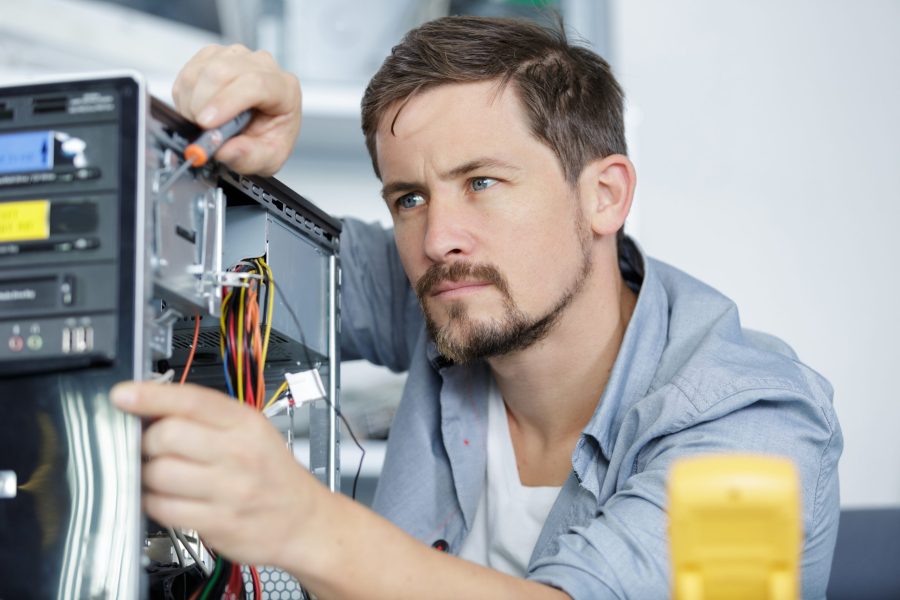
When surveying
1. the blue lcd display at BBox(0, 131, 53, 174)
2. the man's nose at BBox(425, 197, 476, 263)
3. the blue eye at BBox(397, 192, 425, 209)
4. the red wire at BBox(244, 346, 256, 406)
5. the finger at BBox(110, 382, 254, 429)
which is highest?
the blue lcd display at BBox(0, 131, 53, 174)

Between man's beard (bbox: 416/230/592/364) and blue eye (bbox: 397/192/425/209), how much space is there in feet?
0.36

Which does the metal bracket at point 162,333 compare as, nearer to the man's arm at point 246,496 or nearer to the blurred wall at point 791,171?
the man's arm at point 246,496

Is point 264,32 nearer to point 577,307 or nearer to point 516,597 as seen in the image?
point 577,307

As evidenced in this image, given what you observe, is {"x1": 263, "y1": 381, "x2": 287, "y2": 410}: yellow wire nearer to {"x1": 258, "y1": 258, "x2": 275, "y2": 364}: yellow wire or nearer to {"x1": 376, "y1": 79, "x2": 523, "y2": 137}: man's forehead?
{"x1": 258, "y1": 258, "x2": 275, "y2": 364}: yellow wire

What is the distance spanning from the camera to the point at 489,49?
1282 mm

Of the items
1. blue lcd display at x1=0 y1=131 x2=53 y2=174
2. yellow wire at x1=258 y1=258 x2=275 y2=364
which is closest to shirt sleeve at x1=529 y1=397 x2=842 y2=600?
yellow wire at x1=258 y1=258 x2=275 y2=364

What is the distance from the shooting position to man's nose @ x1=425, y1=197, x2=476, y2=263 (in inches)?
45.9

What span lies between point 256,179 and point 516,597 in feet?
1.48

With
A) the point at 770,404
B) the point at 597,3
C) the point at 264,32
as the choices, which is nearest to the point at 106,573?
the point at 770,404

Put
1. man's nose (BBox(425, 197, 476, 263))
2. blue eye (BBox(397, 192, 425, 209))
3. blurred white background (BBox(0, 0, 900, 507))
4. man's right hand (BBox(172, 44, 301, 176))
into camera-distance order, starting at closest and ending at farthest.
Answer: man's right hand (BBox(172, 44, 301, 176)) < man's nose (BBox(425, 197, 476, 263)) < blue eye (BBox(397, 192, 425, 209)) < blurred white background (BBox(0, 0, 900, 507))

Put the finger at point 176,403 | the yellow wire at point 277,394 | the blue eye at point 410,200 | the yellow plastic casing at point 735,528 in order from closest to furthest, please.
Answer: the yellow plastic casing at point 735,528 < the finger at point 176,403 < the yellow wire at point 277,394 < the blue eye at point 410,200

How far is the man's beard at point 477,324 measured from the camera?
46.7 inches

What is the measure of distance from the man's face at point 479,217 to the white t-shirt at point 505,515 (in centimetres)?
20

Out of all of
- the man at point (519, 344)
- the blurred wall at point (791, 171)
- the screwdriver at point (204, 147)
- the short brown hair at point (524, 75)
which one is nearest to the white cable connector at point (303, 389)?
the man at point (519, 344)
